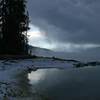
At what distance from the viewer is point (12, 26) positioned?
149 ft

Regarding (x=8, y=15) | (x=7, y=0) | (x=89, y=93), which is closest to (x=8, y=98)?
(x=89, y=93)

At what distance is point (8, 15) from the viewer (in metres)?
46.1

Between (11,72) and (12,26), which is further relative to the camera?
(12,26)

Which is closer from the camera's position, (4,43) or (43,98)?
(43,98)

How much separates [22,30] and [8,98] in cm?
4036

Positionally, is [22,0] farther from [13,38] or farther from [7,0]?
[13,38]

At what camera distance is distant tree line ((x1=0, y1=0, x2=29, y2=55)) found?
4500 cm

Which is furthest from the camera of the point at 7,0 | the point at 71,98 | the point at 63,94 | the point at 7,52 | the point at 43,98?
the point at 7,0

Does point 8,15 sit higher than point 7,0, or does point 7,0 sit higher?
point 7,0

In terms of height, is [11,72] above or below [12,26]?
below

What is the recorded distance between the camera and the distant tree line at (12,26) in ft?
148

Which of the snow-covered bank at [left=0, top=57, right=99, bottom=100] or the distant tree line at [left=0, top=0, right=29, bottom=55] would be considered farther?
the distant tree line at [left=0, top=0, right=29, bottom=55]

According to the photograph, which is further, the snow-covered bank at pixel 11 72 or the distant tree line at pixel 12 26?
the distant tree line at pixel 12 26

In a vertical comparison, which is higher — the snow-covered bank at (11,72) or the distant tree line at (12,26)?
the distant tree line at (12,26)
